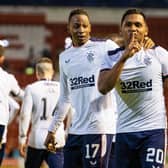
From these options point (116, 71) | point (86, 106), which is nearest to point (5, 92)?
point (86, 106)

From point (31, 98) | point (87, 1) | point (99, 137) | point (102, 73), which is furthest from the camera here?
point (87, 1)

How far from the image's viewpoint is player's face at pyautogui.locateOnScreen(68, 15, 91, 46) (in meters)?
8.23

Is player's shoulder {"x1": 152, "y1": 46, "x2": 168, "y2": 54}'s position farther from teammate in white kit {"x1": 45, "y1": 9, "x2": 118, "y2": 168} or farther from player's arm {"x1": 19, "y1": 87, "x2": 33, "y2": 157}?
player's arm {"x1": 19, "y1": 87, "x2": 33, "y2": 157}

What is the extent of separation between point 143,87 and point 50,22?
21.1 m

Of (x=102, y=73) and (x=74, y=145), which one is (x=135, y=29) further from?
(x=74, y=145)

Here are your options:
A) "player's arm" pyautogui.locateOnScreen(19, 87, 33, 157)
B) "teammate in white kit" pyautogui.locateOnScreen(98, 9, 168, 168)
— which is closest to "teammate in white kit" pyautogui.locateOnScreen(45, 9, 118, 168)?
"teammate in white kit" pyautogui.locateOnScreen(98, 9, 168, 168)

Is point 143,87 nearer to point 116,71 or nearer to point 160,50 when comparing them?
point 160,50

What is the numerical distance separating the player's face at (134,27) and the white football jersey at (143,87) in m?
0.17

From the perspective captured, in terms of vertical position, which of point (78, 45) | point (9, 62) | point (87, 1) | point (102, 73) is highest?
point (87, 1)

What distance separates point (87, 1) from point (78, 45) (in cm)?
1927

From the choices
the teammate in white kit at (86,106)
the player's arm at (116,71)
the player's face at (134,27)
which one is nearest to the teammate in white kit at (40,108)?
the teammate in white kit at (86,106)

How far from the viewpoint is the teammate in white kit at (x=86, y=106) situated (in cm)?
807

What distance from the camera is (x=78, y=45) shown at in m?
8.39

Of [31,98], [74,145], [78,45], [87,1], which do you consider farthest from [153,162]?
[87,1]
